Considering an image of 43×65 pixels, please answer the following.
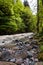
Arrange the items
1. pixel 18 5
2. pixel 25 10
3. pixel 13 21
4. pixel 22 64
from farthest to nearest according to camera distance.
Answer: pixel 25 10 < pixel 18 5 < pixel 13 21 < pixel 22 64

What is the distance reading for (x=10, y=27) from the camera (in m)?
16.5

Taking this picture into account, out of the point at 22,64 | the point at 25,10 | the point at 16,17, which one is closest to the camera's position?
the point at 22,64

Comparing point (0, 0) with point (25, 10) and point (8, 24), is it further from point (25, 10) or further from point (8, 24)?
point (25, 10)

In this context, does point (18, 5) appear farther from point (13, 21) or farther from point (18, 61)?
point (18, 61)

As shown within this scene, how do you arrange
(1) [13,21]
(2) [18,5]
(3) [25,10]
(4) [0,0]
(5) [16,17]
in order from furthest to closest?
(3) [25,10], (2) [18,5], (5) [16,17], (1) [13,21], (4) [0,0]

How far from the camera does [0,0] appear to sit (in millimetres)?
16422

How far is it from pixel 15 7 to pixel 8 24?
13.0 ft

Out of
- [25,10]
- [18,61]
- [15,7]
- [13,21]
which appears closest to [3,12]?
[13,21]

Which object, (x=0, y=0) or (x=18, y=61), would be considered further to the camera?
(x=0, y=0)

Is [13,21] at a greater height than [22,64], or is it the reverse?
[22,64]

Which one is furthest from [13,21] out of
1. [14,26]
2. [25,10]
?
[25,10]

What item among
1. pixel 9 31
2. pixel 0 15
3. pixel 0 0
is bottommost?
pixel 9 31

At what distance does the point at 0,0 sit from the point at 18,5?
467cm

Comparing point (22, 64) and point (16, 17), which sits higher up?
point (22, 64)
